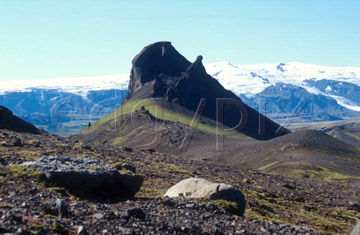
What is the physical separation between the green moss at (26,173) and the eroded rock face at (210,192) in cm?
1123

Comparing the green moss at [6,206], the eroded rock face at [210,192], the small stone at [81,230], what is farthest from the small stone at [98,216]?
the eroded rock face at [210,192]

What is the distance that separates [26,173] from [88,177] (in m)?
4.58

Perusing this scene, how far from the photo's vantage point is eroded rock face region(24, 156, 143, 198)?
3030 cm

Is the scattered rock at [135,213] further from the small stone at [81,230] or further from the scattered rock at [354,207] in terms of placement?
the scattered rock at [354,207]

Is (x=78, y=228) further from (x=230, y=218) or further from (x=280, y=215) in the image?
(x=280, y=215)

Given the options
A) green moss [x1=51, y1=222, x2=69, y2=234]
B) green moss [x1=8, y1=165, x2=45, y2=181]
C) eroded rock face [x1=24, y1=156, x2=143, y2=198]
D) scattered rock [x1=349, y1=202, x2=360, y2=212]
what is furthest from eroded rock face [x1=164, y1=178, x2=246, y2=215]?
scattered rock [x1=349, y1=202, x2=360, y2=212]

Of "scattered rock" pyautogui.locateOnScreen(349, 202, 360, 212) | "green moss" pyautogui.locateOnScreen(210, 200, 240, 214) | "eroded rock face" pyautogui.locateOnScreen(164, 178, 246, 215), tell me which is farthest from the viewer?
"scattered rock" pyautogui.locateOnScreen(349, 202, 360, 212)

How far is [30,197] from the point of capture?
84.2 ft

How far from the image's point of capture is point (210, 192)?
112 feet

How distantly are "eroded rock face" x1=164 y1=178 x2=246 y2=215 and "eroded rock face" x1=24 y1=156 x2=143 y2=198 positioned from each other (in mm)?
4075

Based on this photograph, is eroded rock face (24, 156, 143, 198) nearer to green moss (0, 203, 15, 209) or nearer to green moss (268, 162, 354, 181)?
green moss (0, 203, 15, 209)

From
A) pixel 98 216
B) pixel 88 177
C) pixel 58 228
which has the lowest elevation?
pixel 98 216

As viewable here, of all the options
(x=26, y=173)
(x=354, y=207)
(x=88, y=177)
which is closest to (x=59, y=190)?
(x=88, y=177)

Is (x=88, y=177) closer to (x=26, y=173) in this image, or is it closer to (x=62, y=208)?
(x=26, y=173)
